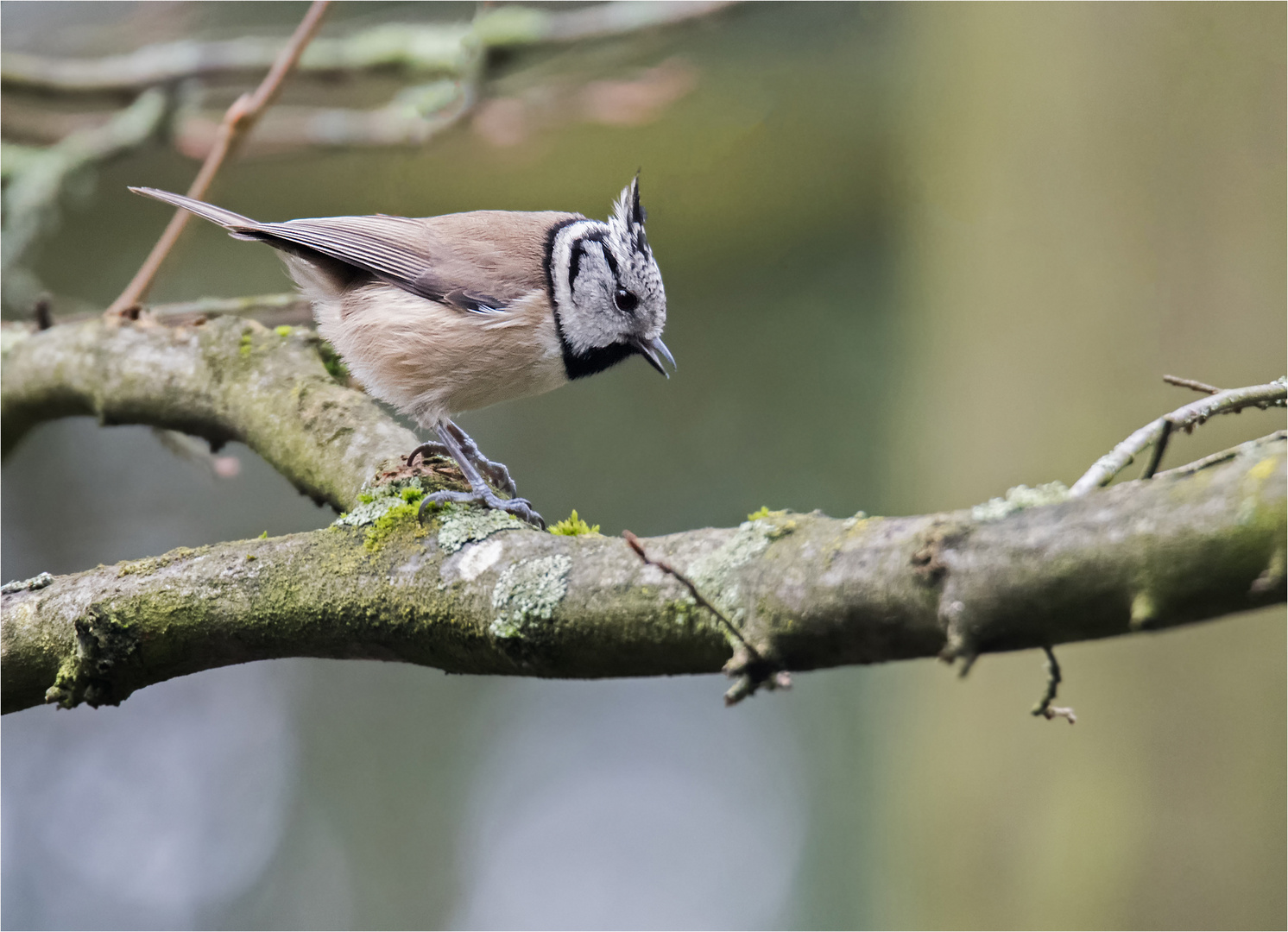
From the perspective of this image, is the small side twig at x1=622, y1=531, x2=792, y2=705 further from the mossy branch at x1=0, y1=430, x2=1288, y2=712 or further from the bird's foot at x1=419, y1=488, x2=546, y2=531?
the bird's foot at x1=419, y1=488, x2=546, y2=531

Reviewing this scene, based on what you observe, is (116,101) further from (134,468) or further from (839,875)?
(839,875)

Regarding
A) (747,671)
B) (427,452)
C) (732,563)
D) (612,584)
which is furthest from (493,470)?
(747,671)

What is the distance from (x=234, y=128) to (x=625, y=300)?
1.07 meters

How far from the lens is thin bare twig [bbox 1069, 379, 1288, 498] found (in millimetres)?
1180

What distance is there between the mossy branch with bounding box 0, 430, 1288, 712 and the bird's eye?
1.20 metres

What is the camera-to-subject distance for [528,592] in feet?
4.32

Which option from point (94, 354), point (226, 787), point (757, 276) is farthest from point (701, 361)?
point (226, 787)

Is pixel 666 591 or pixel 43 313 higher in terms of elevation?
pixel 43 313

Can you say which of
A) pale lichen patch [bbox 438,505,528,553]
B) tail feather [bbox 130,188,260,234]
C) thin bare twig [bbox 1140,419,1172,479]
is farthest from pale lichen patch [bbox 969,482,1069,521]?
tail feather [bbox 130,188,260,234]

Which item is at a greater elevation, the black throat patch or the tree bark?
the black throat patch

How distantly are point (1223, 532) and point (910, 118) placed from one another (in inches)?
145

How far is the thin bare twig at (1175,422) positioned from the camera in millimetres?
1180

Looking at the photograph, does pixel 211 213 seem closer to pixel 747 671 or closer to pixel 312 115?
pixel 312 115

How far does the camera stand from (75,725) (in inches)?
204
